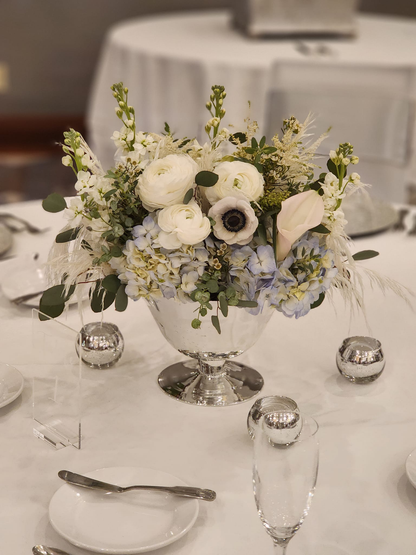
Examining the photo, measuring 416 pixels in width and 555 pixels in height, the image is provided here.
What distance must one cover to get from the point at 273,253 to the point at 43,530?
1.47 feet

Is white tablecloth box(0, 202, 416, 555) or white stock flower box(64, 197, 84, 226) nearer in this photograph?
white tablecloth box(0, 202, 416, 555)

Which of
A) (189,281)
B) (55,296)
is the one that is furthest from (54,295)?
(189,281)

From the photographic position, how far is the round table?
3123 millimetres

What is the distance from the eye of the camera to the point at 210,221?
3.10 feet

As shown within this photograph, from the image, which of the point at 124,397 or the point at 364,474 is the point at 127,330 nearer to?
the point at 124,397

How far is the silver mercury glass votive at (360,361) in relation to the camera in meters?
1.18

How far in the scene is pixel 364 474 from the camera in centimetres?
97

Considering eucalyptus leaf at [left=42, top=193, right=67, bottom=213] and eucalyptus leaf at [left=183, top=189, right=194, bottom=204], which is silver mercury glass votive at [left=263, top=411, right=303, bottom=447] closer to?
eucalyptus leaf at [left=183, top=189, right=194, bottom=204]

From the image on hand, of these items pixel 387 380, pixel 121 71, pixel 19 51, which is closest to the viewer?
pixel 387 380

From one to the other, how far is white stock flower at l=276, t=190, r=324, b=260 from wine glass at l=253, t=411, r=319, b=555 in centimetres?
28

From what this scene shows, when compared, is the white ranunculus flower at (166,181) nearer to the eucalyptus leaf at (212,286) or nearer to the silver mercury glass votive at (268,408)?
the eucalyptus leaf at (212,286)

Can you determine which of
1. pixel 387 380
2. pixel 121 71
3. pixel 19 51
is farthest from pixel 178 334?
pixel 19 51

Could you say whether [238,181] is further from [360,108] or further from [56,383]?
[360,108]

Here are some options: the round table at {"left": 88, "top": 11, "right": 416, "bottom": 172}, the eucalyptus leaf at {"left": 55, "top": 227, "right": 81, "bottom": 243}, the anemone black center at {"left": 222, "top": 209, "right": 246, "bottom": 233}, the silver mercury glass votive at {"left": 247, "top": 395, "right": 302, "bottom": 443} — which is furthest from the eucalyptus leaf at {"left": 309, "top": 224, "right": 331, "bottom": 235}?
the round table at {"left": 88, "top": 11, "right": 416, "bottom": 172}
